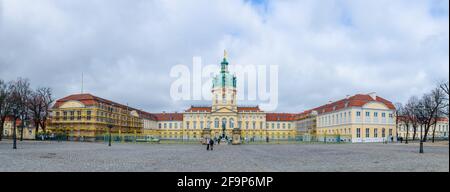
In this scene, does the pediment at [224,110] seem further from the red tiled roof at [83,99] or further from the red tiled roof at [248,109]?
the red tiled roof at [83,99]

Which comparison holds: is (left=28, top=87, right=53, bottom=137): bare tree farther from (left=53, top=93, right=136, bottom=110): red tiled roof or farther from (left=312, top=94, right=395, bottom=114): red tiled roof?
(left=312, top=94, right=395, bottom=114): red tiled roof

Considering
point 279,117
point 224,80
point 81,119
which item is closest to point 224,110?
point 224,80

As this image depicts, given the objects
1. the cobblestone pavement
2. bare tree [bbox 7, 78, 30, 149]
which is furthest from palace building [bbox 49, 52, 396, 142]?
the cobblestone pavement

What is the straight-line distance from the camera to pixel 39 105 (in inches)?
2530

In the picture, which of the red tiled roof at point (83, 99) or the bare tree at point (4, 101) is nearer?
the bare tree at point (4, 101)

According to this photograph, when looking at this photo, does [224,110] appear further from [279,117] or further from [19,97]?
[19,97]

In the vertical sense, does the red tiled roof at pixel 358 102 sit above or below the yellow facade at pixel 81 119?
above

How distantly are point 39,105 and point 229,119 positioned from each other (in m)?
62.6

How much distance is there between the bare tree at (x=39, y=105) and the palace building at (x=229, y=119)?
749 centimetres

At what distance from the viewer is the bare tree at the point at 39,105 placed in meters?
63.4

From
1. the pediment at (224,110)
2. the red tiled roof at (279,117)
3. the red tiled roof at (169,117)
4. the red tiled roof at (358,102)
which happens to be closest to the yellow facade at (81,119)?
the pediment at (224,110)
